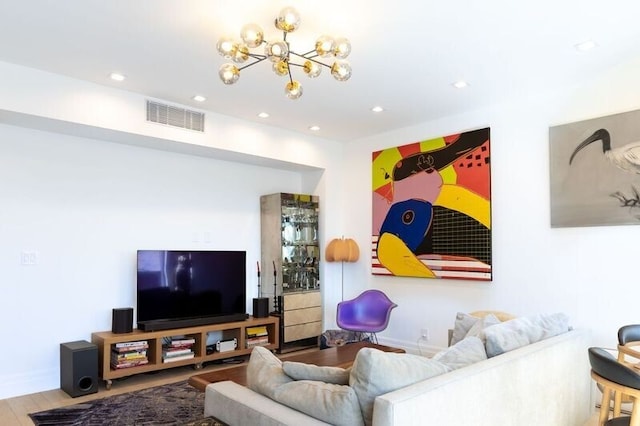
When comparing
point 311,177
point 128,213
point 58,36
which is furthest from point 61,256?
point 311,177

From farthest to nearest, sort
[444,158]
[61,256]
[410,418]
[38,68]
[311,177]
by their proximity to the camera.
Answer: [311,177] → [444,158] → [61,256] → [38,68] → [410,418]

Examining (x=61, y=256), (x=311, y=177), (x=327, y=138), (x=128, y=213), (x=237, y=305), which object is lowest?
(x=237, y=305)

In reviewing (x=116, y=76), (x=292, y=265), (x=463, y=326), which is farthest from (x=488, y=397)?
(x=292, y=265)

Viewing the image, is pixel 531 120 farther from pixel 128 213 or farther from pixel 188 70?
pixel 128 213

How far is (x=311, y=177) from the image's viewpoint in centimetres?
628

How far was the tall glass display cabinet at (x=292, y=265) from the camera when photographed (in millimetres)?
5570

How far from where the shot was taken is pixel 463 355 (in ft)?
7.26

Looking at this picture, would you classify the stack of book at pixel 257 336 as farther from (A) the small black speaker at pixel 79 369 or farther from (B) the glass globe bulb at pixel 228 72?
(B) the glass globe bulb at pixel 228 72

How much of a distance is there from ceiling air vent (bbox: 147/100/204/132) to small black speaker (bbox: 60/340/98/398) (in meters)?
2.15

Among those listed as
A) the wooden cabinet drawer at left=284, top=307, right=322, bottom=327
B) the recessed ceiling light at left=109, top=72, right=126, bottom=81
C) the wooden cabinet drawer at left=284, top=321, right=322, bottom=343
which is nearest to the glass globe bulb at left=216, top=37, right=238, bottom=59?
the recessed ceiling light at left=109, top=72, right=126, bottom=81

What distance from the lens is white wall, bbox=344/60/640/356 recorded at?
3889mm

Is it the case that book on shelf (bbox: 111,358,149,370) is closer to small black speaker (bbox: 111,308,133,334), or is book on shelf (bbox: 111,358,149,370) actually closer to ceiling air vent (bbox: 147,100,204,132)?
A: small black speaker (bbox: 111,308,133,334)

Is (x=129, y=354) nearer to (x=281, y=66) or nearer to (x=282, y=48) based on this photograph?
(x=281, y=66)

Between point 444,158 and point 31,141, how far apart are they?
4106 millimetres
